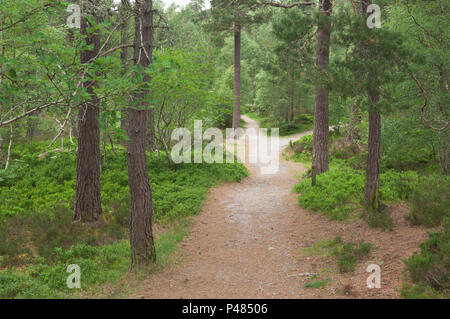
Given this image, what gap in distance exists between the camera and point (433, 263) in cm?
516

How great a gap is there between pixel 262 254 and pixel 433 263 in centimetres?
354

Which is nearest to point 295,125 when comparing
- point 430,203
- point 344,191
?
point 344,191

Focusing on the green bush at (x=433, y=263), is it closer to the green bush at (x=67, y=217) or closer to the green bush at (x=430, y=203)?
the green bush at (x=430, y=203)

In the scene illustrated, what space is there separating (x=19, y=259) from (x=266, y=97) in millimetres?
25187

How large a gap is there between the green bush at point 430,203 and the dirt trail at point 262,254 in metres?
0.31

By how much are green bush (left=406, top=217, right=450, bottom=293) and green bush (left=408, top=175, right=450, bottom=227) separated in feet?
2.64

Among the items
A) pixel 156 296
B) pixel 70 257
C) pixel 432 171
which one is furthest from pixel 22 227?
pixel 432 171

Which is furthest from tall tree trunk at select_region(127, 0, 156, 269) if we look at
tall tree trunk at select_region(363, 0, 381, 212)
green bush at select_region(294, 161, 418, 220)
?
tall tree trunk at select_region(363, 0, 381, 212)

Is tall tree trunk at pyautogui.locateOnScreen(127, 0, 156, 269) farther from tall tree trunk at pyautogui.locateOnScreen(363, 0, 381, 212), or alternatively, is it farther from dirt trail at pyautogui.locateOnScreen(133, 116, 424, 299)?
tall tree trunk at pyautogui.locateOnScreen(363, 0, 381, 212)

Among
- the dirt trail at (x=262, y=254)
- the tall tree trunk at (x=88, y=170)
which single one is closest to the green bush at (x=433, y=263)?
the dirt trail at (x=262, y=254)

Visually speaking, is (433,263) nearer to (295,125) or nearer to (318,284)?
(318,284)

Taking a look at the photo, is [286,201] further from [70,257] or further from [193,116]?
[70,257]

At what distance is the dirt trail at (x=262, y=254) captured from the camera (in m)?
5.89

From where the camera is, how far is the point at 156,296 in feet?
19.2
